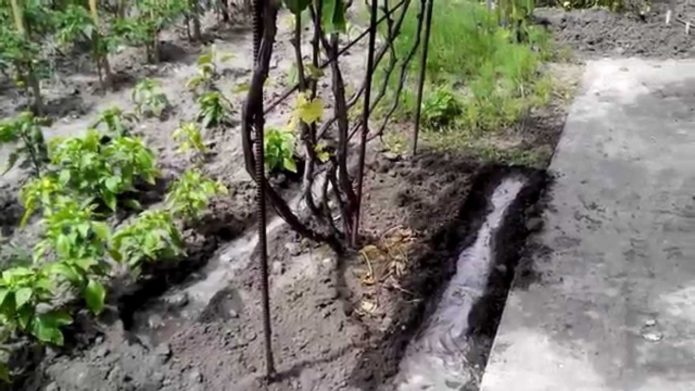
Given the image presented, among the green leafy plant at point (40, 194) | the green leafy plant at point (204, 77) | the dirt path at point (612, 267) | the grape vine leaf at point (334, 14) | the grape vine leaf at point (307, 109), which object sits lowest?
the dirt path at point (612, 267)

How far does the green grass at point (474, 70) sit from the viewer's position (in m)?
3.61

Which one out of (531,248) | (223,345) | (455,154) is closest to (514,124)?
(455,154)

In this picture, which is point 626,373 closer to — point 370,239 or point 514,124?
point 370,239

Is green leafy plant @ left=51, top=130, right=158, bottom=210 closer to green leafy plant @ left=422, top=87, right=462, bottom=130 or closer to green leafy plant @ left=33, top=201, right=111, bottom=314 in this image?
green leafy plant @ left=33, top=201, right=111, bottom=314

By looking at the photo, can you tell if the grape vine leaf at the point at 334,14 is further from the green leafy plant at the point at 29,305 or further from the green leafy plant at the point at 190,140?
the green leafy plant at the point at 190,140

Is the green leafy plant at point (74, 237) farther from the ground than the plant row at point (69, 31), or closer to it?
closer to it

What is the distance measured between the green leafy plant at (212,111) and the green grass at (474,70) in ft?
2.50

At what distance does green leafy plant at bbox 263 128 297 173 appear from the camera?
300cm

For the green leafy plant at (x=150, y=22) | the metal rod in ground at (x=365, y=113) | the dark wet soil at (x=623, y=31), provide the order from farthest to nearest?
1. the dark wet soil at (x=623, y=31)
2. the green leafy plant at (x=150, y=22)
3. the metal rod in ground at (x=365, y=113)

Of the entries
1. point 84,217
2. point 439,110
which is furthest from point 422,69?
point 84,217

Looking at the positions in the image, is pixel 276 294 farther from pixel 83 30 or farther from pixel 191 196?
pixel 83 30

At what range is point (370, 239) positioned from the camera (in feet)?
8.75

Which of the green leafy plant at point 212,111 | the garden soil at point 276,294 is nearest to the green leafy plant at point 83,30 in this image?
the garden soil at point 276,294

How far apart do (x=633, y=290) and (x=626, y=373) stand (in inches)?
16.2
